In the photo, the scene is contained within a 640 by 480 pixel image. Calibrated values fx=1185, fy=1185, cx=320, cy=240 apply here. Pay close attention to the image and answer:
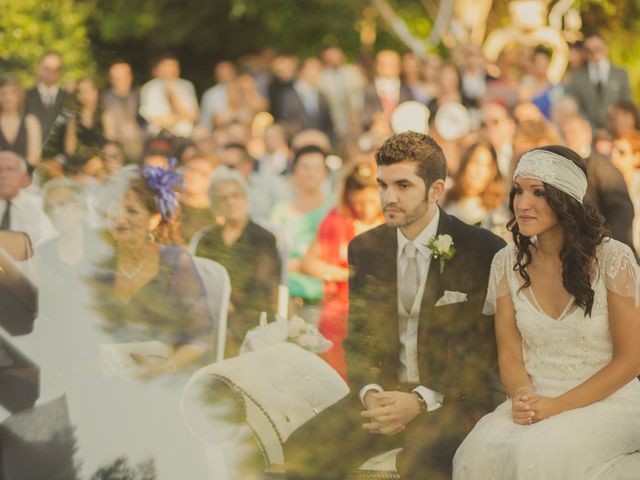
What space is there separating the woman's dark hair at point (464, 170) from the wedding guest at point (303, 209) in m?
0.79

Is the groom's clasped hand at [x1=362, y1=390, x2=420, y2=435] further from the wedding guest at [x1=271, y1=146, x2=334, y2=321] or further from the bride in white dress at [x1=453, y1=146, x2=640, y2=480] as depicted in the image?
the wedding guest at [x1=271, y1=146, x2=334, y2=321]

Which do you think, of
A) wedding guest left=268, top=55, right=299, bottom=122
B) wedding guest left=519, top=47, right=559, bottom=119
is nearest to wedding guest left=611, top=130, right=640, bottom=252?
wedding guest left=519, top=47, right=559, bottom=119

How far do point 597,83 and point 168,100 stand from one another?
15.1 feet

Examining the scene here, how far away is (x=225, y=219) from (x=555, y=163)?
1830 mm

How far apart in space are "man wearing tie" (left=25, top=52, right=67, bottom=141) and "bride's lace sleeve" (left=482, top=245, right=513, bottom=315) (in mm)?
2271

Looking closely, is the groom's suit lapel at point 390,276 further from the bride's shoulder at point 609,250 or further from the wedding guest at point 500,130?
the wedding guest at point 500,130

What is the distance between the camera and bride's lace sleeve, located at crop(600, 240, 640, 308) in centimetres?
435

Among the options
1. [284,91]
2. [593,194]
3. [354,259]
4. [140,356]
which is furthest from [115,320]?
[284,91]

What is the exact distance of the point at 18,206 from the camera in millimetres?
5180

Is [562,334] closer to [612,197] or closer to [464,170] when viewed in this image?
[612,197]

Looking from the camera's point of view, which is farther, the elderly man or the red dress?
the elderly man

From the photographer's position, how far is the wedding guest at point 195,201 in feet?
17.3

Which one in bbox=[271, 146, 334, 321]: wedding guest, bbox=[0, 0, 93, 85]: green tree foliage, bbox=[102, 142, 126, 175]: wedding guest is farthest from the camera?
bbox=[0, 0, 93, 85]: green tree foliage

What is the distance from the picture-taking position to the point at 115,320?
4930 mm
